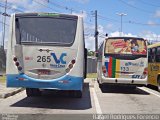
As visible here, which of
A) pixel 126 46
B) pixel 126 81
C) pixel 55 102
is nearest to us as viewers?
pixel 55 102

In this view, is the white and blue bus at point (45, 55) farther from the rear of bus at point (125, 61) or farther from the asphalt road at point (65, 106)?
the rear of bus at point (125, 61)

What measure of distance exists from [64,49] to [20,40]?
1525 mm

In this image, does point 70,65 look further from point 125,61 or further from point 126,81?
point 125,61

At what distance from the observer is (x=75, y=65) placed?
12125 mm

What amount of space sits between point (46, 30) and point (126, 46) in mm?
7108

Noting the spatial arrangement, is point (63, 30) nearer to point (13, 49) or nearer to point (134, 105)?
point (13, 49)

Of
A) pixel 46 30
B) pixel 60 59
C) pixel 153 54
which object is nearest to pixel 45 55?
pixel 60 59

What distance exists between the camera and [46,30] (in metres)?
12.3

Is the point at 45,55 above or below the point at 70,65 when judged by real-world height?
above

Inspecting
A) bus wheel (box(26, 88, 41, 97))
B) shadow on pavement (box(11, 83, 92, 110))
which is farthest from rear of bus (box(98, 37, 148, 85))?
bus wheel (box(26, 88, 41, 97))

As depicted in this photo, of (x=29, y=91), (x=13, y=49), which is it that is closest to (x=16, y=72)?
(x=13, y=49)

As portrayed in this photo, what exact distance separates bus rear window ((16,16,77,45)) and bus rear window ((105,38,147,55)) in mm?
6437

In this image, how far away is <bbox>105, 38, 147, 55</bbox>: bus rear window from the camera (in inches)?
725

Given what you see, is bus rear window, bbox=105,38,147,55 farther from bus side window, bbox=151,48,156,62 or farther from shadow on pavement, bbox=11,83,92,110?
shadow on pavement, bbox=11,83,92,110
